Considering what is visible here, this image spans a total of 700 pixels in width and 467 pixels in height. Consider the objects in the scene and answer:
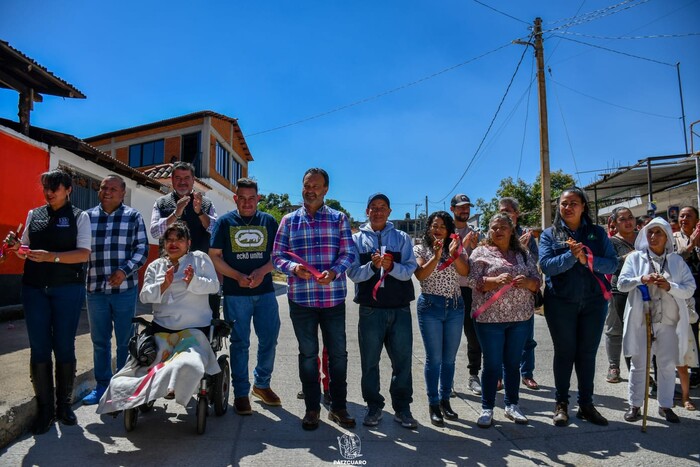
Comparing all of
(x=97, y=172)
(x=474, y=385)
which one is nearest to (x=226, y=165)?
(x=97, y=172)

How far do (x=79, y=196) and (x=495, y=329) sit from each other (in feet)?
35.7

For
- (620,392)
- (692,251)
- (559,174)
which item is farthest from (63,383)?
(559,174)

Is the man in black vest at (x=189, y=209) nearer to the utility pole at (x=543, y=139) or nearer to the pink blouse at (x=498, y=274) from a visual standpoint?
the pink blouse at (x=498, y=274)

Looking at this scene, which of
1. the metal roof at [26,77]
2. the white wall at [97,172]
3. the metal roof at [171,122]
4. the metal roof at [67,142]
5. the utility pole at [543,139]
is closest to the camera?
the metal roof at [26,77]

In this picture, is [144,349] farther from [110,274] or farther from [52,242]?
[52,242]

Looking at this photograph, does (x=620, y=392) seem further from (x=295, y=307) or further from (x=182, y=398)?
(x=182, y=398)

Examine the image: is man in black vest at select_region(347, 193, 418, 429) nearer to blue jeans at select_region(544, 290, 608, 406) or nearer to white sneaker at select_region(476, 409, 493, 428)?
white sneaker at select_region(476, 409, 493, 428)

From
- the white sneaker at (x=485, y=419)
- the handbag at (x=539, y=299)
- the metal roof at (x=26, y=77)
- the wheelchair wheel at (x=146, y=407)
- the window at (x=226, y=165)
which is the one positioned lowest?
the white sneaker at (x=485, y=419)

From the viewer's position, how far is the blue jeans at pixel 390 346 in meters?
4.00

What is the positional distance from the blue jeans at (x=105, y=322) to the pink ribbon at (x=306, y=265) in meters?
1.73

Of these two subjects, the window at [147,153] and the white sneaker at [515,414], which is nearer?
the white sneaker at [515,414]

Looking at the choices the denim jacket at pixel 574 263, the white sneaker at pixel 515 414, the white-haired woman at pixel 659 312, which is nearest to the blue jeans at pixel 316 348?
the white sneaker at pixel 515 414

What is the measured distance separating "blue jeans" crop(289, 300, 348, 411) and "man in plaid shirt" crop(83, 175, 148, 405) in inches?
68.3

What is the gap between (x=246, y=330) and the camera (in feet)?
14.4
